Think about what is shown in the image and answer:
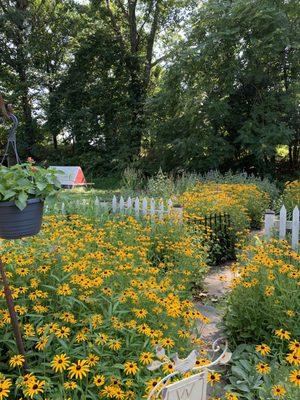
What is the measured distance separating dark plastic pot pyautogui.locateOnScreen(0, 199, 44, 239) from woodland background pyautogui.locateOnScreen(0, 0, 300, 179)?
9823mm

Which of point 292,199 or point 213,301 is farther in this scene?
point 292,199

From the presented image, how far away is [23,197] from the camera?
1809 mm

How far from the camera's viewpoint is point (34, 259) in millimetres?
2756

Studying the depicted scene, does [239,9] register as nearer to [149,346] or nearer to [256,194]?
[256,194]

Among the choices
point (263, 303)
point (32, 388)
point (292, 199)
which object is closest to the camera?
point (32, 388)

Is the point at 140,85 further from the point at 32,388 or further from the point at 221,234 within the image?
the point at 32,388

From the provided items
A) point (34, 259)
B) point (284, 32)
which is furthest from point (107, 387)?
point (284, 32)

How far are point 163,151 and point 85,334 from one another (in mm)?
11144

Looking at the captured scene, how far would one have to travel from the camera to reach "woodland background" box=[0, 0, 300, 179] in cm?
1151

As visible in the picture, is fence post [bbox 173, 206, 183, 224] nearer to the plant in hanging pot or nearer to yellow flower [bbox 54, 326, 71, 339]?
yellow flower [bbox 54, 326, 71, 339]

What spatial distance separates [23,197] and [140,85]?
1756cm

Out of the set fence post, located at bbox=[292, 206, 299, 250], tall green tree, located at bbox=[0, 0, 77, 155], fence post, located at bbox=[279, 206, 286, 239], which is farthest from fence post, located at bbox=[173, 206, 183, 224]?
tall green tree, located at bbox=[0, 0, 77, 155]

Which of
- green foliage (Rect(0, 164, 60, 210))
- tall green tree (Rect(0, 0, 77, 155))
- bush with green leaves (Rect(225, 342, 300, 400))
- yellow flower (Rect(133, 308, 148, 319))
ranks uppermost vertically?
tall green tree (Rect(0, 0, 77, 155))

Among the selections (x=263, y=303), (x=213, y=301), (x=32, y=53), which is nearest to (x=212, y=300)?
(x=213, y=301)
